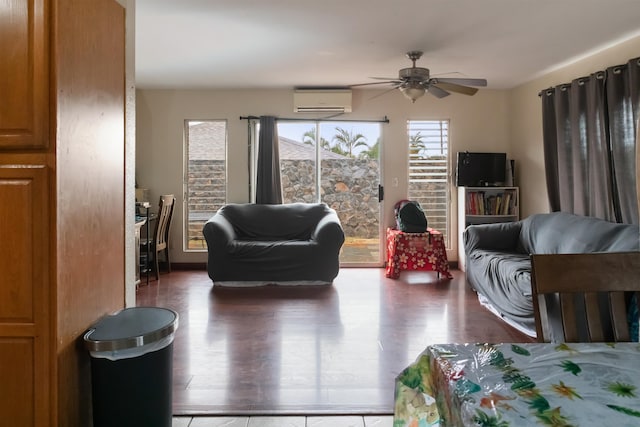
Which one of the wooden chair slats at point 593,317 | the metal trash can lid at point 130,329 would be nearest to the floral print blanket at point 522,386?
the wooden chair slats at point 593,317

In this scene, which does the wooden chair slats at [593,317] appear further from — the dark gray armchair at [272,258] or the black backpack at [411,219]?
the black backpack at [411,219]

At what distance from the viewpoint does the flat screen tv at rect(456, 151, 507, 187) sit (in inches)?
211

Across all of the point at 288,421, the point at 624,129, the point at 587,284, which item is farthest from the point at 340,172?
the point at 587,284

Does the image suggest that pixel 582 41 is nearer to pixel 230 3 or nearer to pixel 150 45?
pixel 230 3

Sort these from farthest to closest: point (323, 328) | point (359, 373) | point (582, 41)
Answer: point (582, 41) → point (323, 328) → point (359, 373)

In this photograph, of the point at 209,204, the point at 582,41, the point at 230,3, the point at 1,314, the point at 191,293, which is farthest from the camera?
the point at 209,204

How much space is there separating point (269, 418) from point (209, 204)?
4.00m

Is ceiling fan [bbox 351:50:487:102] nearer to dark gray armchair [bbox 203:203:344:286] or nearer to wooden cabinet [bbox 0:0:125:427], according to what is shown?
dark gray armchair [bbox 203:203:344:286]

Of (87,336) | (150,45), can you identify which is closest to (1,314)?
(87,336)

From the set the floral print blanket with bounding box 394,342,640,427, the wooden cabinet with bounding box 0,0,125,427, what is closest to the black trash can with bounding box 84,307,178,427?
the wooden cabinet with bounding box 0,0,125,427

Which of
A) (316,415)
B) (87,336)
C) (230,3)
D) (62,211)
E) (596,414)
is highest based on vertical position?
(230,3)

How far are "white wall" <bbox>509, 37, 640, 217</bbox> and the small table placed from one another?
4.09 feet

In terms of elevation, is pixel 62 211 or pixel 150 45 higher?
pixel 150 45

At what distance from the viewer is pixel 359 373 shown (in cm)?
262
